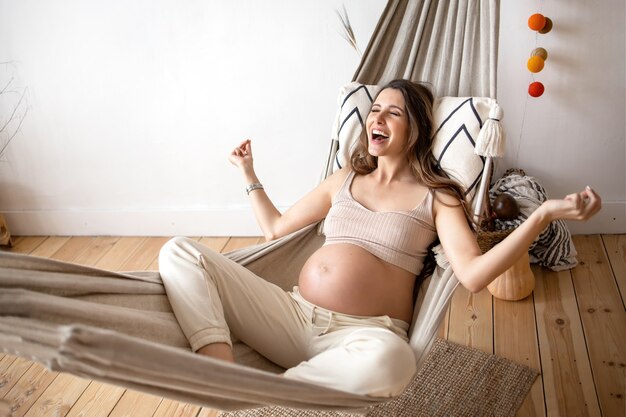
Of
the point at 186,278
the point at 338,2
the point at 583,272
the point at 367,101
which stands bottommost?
the point at 583,272

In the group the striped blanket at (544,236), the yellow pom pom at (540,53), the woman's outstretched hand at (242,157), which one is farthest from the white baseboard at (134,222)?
the yellow pom pom at (540,53)

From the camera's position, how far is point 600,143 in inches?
100

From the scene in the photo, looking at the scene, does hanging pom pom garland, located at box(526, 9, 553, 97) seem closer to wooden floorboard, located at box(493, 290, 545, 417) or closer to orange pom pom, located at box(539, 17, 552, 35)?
orange pom pom, located at box(539, 17, 552, 35)

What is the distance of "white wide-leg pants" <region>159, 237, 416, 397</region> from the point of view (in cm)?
143

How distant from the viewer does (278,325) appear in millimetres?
1675

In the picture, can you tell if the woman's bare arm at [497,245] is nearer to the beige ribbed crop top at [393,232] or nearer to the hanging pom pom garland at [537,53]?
the beige ribbed crop top at [393,232]

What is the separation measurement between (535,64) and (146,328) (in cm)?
165

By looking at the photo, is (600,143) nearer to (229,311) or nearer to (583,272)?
(583,272)

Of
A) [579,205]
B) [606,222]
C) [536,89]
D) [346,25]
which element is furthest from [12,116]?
[606,222]

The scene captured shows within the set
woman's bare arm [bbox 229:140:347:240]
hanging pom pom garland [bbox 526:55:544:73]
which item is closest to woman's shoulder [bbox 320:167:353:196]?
woman's bare arm [bbox 229:140:347:240]

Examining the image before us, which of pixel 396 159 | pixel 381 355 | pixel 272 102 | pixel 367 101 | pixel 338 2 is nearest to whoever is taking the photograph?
pixel 381 355

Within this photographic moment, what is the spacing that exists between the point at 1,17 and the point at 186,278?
5.73 feet

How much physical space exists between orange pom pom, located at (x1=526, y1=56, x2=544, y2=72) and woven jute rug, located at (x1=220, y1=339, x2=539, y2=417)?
1015 mm

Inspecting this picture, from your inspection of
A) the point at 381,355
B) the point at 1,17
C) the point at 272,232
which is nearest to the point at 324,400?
the point at 381,355
